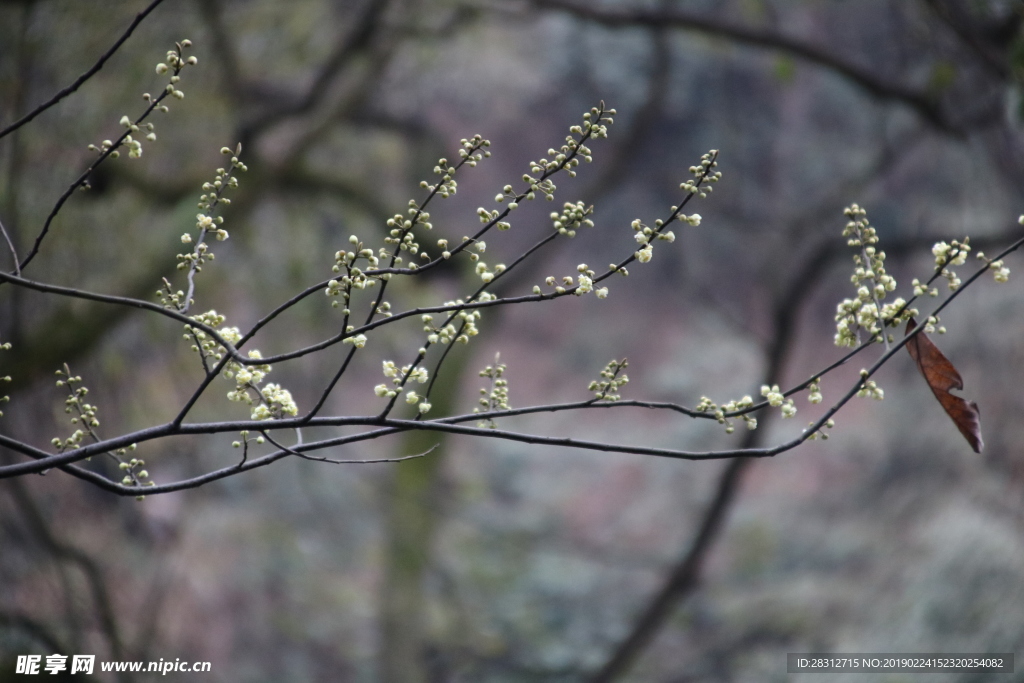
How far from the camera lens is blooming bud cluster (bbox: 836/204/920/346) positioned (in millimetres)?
832

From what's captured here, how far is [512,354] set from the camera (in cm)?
873

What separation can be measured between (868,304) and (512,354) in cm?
788

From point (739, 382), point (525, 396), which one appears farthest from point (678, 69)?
point (525, 396)

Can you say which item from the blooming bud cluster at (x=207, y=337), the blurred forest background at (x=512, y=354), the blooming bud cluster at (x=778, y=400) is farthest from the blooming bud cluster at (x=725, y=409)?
the blurred forest background at (x=512, y=354)

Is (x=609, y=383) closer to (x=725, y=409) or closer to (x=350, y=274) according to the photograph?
(x=725, y=409)

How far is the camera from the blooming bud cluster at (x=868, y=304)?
832 mm

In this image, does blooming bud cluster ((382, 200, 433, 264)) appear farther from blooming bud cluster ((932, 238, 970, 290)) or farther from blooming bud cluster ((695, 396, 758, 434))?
blooming bud cluster ((932, 238, 970, 290))

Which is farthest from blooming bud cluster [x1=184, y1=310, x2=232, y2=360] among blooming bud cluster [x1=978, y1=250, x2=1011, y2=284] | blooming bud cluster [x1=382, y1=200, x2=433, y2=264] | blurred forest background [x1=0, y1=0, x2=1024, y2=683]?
blurred forest background [x1=0, y1=0, x2=1024, y2=683]

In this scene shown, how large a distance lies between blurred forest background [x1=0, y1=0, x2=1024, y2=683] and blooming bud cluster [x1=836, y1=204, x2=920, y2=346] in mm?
1209

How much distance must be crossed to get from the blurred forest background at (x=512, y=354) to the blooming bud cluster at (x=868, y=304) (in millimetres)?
1209

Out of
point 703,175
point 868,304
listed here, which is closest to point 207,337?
point 703,175

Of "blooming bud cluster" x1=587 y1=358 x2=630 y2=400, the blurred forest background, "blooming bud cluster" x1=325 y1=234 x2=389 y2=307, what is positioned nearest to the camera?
"blooming bud cluster" x1=325 y1=234 x2=389 y2=307

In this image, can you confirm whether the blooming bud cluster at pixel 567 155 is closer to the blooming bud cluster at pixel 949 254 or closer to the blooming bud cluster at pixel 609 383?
the blooming bud cluster at pixel 609 383

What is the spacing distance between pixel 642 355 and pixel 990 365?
16.9 ft
